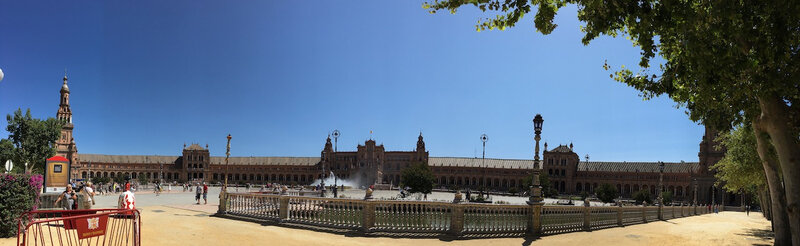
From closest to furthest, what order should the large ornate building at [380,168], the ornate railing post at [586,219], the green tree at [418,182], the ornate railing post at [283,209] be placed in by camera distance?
the ornate railing post at [283,209], the ornate railing post at [586,219], the green tree at [418,182], the large ornate building at [380,168]

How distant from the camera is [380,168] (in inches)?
4806

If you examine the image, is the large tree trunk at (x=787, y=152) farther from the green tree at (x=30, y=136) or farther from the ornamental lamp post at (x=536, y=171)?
the green tree at (x=30, y=136)

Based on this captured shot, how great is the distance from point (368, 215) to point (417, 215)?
61.7 inches

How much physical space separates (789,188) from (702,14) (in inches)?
177

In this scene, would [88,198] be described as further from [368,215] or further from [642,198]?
[642,198]

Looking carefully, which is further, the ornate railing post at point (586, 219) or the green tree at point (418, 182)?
the green tree at point (418, 182)

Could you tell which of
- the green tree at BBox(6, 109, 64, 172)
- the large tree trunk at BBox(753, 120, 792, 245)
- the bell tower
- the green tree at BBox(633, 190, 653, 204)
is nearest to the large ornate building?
the bell tower

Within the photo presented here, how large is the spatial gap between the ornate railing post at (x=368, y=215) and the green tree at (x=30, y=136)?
6027cm

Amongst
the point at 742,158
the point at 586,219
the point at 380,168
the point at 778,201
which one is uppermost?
the point at 742,158

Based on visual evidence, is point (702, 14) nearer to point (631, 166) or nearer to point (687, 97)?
point (687, 97)

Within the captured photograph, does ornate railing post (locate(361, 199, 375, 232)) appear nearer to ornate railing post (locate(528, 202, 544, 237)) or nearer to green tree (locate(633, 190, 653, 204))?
ornate railing post (locate(528, 202, 544, 237))

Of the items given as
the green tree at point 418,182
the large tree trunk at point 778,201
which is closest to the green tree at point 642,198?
the green tree at point 418,182

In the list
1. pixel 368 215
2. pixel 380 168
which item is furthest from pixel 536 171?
pixel 380 168

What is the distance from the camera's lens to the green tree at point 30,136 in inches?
2219
